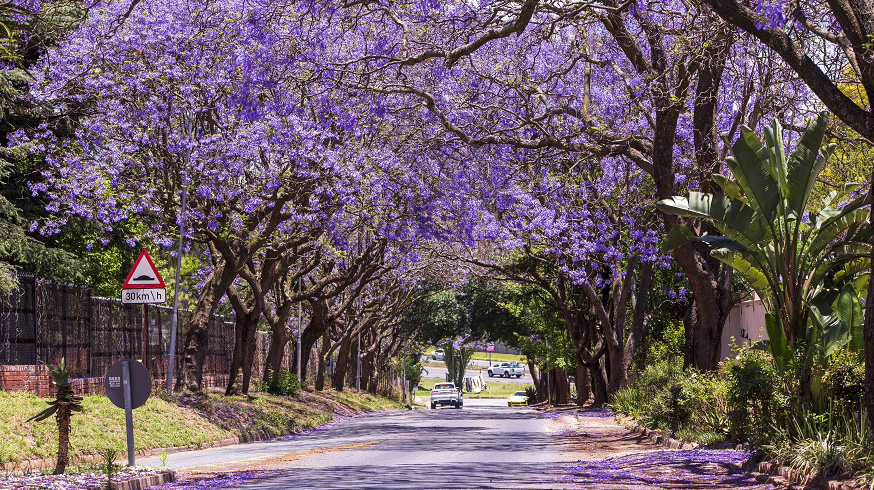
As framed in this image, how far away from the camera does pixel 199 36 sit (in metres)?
21.3

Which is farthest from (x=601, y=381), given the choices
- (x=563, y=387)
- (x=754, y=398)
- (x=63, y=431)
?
(x=63, y=431)

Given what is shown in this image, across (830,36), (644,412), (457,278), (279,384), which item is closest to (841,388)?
(830,36)

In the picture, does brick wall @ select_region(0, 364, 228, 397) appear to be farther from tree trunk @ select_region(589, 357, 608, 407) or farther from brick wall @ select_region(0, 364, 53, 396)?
tree trunk @ select_region(589, 357, 608, 407)

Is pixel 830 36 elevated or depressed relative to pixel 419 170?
depressed

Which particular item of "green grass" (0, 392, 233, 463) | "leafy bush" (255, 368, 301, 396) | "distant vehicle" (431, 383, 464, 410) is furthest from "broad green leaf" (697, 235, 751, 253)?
"distant vehicle" (431, 383, 464, 410)

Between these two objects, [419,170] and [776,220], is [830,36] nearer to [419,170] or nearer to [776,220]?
[776,220]

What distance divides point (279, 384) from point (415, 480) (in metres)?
23.0

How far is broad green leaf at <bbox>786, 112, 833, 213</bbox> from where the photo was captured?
503 inches

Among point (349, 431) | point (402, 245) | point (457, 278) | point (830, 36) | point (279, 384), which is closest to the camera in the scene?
point (830, 36)

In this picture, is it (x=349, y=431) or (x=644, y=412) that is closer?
(x=644, y=412)

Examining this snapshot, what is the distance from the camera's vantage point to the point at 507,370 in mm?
126938

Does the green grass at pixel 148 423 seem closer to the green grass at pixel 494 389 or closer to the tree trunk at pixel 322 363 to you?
the tree trunk at pixel 322 363

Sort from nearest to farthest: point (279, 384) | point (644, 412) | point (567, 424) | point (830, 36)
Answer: point (830, 36)
point (644, 412)
point (567, 424)
point (279, 384)

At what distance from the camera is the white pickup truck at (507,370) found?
415 feet
